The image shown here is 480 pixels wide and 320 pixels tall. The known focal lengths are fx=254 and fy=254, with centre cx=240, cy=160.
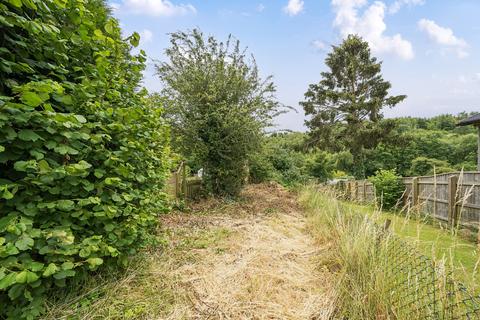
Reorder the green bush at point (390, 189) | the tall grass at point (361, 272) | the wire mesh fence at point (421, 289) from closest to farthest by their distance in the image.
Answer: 1. the wire mesh fence at point (421, 289)
2. the tall grass at point (361, 272)
3. the green bush at point (390, 189)

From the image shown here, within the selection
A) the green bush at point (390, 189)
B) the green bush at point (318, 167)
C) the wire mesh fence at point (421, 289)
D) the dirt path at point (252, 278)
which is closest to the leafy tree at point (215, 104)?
the dirt path at point (252, 278)

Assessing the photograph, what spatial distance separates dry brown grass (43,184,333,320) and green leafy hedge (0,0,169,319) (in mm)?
373

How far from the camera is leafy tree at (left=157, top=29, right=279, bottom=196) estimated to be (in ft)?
20.8

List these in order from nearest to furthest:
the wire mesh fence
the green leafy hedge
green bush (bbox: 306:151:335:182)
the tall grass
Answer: the green leafy hedge → the wire mesh fence → the tall grass → green bush (bbox: 306:151:335:182)

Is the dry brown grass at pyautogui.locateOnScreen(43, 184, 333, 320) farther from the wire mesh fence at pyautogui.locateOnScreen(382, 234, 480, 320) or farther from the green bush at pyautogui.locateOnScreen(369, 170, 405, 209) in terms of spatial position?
the green bush at pyautogui.locateOnScreen(369, 170, 405, 209)

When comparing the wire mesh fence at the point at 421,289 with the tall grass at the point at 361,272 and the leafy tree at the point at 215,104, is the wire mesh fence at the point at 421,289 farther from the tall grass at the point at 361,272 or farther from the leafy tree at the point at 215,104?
the leafy tree at the point at 215,104

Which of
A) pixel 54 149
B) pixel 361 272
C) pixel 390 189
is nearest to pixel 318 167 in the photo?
pixel 390 189

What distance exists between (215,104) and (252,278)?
4.72m

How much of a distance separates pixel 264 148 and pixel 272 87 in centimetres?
173

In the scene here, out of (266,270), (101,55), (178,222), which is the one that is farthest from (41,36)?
(178,222)

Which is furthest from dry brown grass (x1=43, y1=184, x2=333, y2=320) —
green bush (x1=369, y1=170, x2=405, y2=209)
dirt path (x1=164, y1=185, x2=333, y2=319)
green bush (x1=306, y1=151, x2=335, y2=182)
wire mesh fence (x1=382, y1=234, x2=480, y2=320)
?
green bush (x1=306, y1=151, x2=335, y2=182)

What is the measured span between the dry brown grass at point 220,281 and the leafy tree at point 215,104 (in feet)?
9.17

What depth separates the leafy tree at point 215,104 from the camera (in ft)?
20.8

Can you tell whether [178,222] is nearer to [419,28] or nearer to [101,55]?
[101,55]
